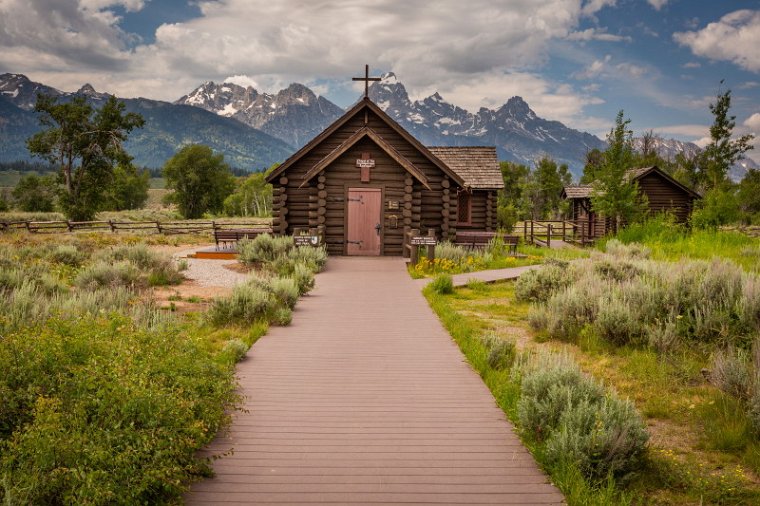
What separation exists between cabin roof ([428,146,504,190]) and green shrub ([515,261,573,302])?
1599 centimetres

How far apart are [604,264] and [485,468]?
9835 millimetres

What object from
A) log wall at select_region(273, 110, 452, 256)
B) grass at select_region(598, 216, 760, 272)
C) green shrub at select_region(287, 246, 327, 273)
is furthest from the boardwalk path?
log wall at select_region(273, 110, 452, 256)

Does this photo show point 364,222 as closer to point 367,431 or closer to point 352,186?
point 352,186

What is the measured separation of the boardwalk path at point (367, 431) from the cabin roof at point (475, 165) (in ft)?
67.1

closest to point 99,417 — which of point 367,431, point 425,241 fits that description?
point 367,431

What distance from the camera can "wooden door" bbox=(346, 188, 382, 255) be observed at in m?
21.7

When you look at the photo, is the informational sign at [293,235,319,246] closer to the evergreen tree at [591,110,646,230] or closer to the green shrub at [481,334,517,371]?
the green shrub at [481,334,517,371]

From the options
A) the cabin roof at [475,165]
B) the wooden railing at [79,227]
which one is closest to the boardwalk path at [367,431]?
the cabin roof at [475,165]

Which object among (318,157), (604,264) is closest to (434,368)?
(604,264)

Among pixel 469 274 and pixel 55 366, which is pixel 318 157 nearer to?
pixel 469 274

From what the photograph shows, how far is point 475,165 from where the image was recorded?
99.7 feet

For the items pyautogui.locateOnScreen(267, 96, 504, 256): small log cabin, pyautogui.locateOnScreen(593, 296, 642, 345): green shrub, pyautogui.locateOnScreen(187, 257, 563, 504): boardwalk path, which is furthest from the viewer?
pyautogui.locateOnScreen(267, 96, 504, 256): small log cabin

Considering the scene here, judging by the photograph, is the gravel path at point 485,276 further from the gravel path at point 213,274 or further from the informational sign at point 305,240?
the gravel path at point 213,274

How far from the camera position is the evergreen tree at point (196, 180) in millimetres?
82375
